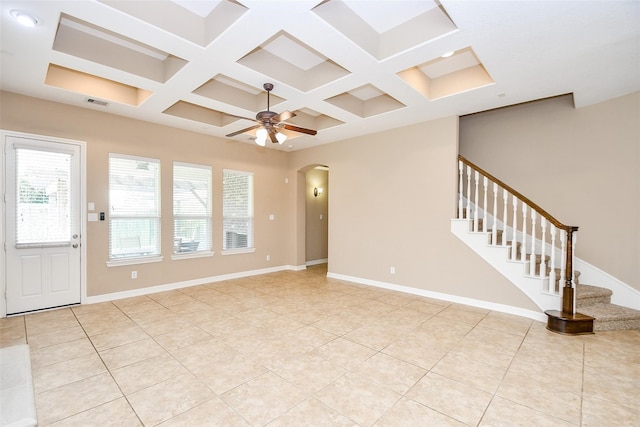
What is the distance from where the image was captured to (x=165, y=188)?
5160 mm

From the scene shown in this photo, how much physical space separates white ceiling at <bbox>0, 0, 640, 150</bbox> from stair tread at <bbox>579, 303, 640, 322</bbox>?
2.74m

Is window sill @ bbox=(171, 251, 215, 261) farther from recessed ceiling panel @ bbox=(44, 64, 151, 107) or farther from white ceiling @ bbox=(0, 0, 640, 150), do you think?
recessed ceiling panel @ bbox=(44, 64, 151, 107)

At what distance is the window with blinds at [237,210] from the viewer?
6016 millimetres

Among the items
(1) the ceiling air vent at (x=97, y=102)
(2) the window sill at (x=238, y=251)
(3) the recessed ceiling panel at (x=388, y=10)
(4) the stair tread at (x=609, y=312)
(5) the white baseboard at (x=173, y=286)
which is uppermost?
(3) the recessed ceiling panel at (x=388, y=10)

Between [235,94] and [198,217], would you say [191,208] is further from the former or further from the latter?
[235,94]

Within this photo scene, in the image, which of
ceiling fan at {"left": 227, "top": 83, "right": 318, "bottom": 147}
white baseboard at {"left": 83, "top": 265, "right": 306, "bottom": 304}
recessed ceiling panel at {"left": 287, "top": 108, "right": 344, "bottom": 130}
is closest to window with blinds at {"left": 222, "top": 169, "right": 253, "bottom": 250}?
white baseboard at {"left": 83, "top": 265, "right": 306, "bottom": 304}

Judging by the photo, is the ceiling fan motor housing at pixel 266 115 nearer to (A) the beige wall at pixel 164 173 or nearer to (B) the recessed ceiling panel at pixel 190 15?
(B) the recessed ceiling panel at pixel 190 15

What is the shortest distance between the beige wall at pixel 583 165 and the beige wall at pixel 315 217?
402 cm

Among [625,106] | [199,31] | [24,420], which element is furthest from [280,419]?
[625,106]

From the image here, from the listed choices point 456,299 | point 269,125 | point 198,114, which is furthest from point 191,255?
point 456,299

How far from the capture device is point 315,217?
311 inches

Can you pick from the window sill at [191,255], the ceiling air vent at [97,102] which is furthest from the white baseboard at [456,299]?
the ceiling air vent at [97,102]

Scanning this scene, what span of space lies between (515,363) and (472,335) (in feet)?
2.05

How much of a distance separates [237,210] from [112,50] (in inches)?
138
